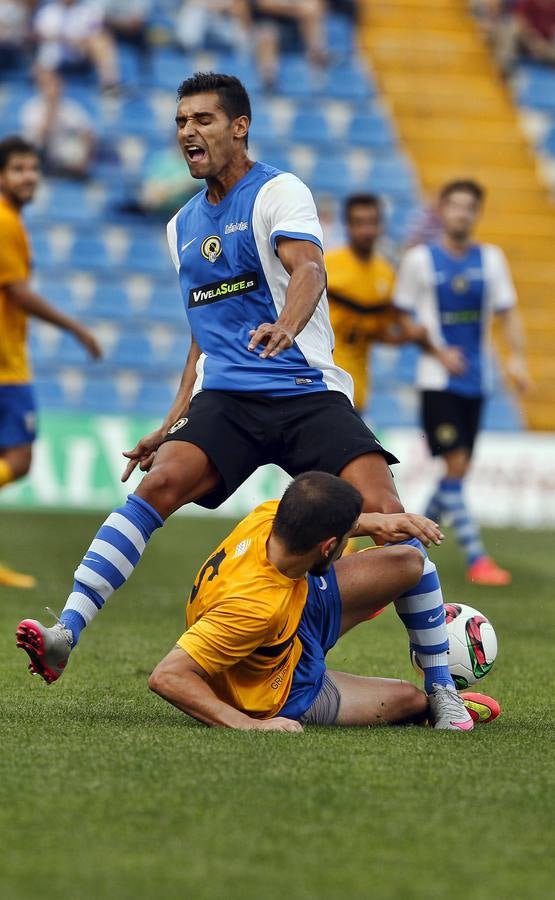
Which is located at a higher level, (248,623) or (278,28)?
(278,28)

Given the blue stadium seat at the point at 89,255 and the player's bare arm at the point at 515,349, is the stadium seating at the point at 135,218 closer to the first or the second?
the blue stadium seat at the point at 89,255

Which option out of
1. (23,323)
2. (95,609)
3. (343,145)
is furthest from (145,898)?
(343,145)

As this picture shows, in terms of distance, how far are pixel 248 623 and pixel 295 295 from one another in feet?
3.60

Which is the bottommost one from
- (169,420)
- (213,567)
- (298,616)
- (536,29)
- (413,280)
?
(298,616)

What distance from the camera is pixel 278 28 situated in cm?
1992

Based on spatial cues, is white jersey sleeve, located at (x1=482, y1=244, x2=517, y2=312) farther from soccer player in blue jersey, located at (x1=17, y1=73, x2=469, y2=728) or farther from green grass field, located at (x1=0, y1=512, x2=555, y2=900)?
soccer player in blue jersey, located at (x1=17, y1=73, x2=469, y2=728)

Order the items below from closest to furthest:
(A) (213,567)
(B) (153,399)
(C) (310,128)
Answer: (A) (213,567) → (B) (153,399) → (C) (310,128)

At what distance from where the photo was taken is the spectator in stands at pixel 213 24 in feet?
63.1

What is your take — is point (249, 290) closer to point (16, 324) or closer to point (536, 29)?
point (16, 324)

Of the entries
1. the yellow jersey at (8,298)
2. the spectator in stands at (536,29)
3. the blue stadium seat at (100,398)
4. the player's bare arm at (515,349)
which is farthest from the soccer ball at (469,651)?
the spectator in stands at (536,29)

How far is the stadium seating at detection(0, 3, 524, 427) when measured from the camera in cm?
1697

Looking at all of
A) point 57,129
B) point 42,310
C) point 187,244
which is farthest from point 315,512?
point 57,129

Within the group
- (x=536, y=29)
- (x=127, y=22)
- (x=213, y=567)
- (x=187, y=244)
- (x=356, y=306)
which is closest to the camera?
(x=213, y=567)

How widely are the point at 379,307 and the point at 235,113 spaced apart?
15.2ft
